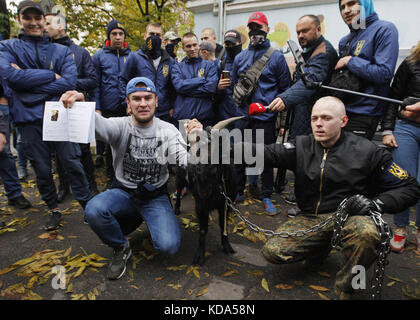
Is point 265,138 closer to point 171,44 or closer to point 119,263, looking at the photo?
point 119,263

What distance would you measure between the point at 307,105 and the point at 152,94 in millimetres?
2784

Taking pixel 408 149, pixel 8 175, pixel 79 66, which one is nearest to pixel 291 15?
pixel 79 66

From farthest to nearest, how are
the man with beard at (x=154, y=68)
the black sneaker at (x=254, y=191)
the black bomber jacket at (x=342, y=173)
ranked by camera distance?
the black sneaker at (x=254, y=191)
the man with beard at (x=154, y=68)
the black bomber jacket at (x=342, y=173)

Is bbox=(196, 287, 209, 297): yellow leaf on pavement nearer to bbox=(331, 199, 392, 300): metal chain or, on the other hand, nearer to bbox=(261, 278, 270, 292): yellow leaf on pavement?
bbox=(261, 278, 270, 292): yellow leaf on pavement

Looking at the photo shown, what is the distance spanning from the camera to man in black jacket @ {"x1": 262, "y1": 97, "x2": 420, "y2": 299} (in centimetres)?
231

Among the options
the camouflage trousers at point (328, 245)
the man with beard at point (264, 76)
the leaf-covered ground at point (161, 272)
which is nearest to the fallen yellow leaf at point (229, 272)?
the leaf-covered ground at point (161, 272)

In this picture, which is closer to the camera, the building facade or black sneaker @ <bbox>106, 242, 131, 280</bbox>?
black sneaker @ <bbox>106, 242, 131, 280</bbox>

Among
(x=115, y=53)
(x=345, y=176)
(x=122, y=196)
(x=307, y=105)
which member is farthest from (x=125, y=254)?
(x=115, y=53)

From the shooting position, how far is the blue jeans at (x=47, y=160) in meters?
3.63

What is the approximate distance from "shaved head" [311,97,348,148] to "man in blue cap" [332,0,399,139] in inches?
36.8

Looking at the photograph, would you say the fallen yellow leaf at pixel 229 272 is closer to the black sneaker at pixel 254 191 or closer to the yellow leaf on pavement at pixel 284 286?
the yellow leaf on pavement at pixel 284 286

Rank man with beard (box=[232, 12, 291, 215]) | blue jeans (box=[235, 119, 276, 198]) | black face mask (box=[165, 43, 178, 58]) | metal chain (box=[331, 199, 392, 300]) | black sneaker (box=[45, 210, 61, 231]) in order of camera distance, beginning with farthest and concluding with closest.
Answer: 1. black face mask (box=[165, 43, 178, 58])
2. blue jeans (box=[235, 119, 276, 198])
3. man with beard (box=[232, 12, 291, 215])
4. black sneaker (box=[45, 210, 61, 231])
5. metal chain (box=[331, 199, 392, 300])

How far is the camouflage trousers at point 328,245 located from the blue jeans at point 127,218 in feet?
3.73

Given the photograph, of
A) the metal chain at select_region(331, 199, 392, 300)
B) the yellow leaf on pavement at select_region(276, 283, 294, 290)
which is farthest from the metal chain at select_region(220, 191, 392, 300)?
the yellow leaf on pavement at select_region(276, 283, 294, 290)
